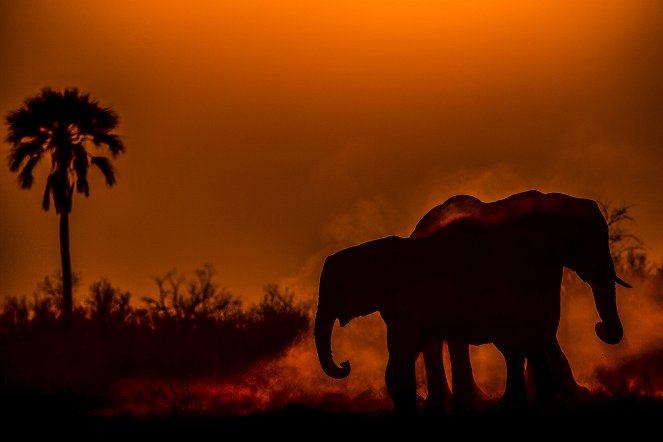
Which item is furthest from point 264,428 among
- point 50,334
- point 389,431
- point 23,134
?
point 23,134

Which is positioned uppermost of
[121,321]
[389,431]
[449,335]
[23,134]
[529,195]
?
[23,134]

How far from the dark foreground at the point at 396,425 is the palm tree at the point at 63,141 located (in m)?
17.2

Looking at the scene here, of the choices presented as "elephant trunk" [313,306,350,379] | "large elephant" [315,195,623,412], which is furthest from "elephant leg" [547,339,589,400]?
"elephant trunk" [313,306,350,379]

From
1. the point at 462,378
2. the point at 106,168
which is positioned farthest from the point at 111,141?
the point at 462,378

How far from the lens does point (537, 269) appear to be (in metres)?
21.1

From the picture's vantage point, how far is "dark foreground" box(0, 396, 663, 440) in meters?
19.2

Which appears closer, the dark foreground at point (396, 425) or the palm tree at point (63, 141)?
the dark foreground at point (396, 425)

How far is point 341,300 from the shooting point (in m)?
21.0

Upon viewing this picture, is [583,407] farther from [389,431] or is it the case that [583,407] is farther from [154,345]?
[154,345]

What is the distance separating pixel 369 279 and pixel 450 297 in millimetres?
1173

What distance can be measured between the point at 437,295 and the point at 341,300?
53.9 inches

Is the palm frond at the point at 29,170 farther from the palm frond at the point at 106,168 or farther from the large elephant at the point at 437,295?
the large elephant at the point at 437,295

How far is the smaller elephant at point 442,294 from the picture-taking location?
67.9ft

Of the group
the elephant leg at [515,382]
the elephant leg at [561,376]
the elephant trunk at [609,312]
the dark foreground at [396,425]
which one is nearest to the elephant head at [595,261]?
the elephant trunk at [609,312]
